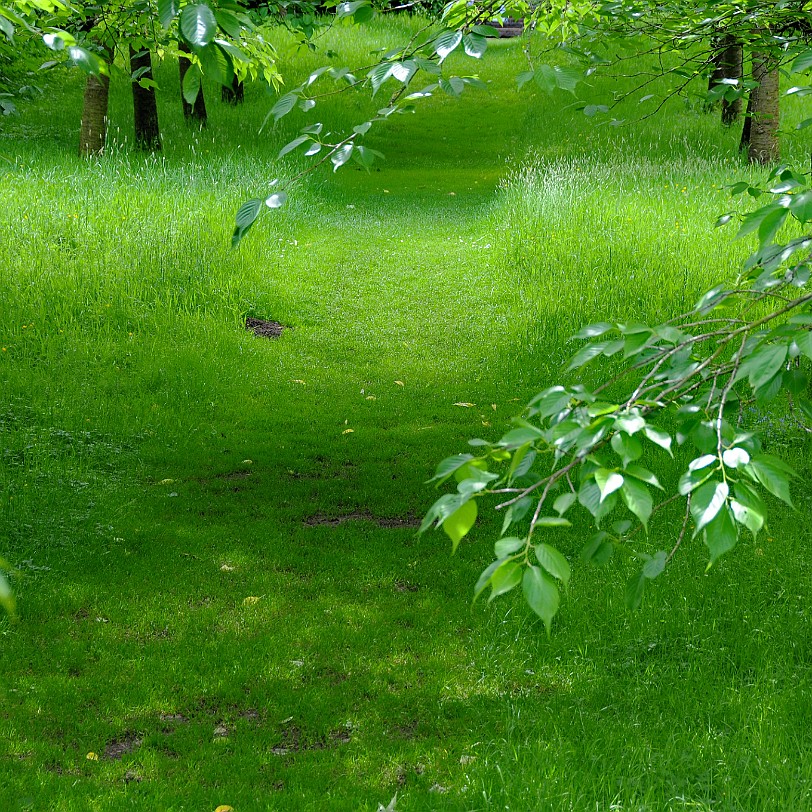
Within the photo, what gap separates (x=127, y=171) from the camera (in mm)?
12766

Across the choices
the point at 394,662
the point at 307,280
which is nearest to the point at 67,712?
the point at 394,662

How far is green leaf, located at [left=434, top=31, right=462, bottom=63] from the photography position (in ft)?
7.36

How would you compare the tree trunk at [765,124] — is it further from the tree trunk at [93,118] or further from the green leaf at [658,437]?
the green leaf at [658,437]

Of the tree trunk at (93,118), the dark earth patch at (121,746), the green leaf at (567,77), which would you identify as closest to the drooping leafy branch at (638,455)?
the green leaf at (567,77)

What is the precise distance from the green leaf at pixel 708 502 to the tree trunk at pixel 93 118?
14.6 m

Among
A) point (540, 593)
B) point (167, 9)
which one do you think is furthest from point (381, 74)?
point (540, 593)

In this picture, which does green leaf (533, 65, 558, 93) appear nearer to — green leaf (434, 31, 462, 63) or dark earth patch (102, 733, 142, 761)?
green leaf (434, 31, 462, 63)

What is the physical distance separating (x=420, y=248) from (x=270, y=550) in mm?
7830

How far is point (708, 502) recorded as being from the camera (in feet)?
5.39

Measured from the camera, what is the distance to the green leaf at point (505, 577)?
163cm

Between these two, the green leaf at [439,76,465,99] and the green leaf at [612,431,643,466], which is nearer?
the green leaf at [612,431,643,466]

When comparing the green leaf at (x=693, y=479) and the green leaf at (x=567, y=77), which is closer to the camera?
the green leaf at (x=693, y=479)

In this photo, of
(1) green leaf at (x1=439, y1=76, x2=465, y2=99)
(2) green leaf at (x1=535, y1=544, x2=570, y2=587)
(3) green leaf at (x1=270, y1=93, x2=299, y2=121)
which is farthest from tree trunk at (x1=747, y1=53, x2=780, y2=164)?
(2) green leaf at (x1=535, y1=544, x2=570, y2=587)

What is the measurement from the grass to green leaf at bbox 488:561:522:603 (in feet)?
6.05
